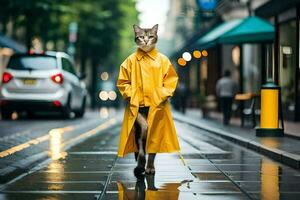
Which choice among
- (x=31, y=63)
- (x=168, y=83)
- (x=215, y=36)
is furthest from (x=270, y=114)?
(x=215, y=36)

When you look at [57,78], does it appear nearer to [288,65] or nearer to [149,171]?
[288,65]

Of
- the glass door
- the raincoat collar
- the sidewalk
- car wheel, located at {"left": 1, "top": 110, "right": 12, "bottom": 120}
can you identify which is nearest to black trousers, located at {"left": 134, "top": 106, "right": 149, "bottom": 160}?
the raincoat collar

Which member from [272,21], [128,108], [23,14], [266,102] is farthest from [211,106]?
[128,108]

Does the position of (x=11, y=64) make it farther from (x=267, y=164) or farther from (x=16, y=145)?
(x=267, y=164)

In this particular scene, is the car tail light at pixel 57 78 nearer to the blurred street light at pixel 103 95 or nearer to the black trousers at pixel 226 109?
the black trousers at pixel 226 109

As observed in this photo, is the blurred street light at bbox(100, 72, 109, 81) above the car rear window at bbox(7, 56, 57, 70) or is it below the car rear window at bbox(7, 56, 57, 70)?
below

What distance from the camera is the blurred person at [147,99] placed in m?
8.86

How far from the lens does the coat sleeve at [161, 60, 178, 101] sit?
8852mm

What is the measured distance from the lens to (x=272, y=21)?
82.2 feet

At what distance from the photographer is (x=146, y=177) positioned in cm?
886

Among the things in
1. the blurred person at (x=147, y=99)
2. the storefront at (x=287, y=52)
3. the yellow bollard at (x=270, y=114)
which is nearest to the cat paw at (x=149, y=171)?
the blurred person at (x=147, y=99)

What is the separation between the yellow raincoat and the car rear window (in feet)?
41.0

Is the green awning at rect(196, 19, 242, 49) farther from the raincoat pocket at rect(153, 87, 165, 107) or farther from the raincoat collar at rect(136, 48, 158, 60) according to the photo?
the raincoat pocket at rect(153, 87, 165, 107)

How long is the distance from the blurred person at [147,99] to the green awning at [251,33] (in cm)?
1195
